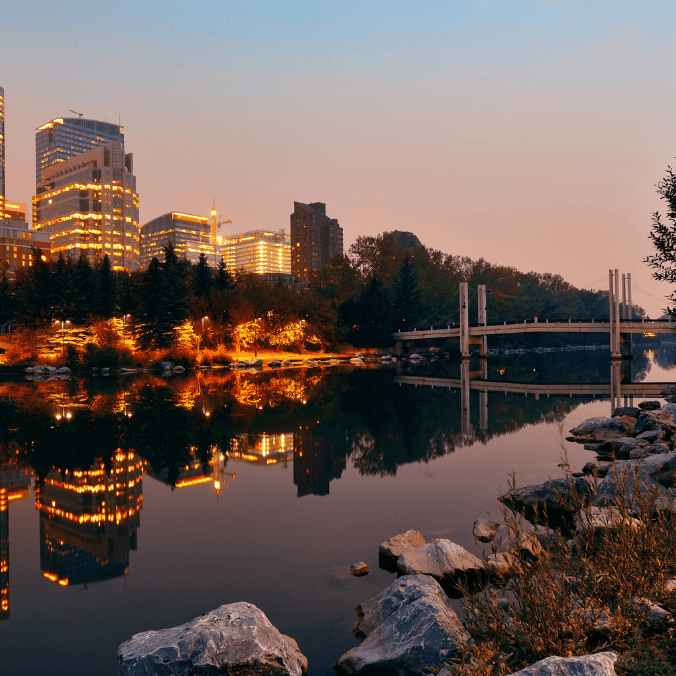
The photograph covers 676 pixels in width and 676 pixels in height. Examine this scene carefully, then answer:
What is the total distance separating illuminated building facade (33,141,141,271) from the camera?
474 feet

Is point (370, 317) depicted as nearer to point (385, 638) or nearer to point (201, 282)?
point (201, 282)

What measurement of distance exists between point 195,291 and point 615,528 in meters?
51.6

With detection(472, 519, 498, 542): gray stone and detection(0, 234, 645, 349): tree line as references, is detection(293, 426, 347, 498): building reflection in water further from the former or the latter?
detection(0, 234, 645, 349): tree line

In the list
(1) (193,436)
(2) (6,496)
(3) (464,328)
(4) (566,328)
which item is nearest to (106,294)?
(3) (464,328)

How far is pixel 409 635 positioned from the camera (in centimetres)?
427

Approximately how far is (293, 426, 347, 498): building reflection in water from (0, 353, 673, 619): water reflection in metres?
0.03

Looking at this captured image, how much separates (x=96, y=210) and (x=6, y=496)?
15195 centimetres

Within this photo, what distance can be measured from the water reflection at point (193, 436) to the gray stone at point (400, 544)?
238 cm

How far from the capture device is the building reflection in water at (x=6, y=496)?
5979 mm

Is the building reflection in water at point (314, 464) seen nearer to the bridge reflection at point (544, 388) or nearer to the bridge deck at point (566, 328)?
the bridge reflection at point (544, 388)

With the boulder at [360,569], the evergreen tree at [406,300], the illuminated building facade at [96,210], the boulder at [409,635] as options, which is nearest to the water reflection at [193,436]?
the boulder at [409,635]

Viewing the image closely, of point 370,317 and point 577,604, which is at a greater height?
point 370,317

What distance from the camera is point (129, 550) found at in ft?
23.5

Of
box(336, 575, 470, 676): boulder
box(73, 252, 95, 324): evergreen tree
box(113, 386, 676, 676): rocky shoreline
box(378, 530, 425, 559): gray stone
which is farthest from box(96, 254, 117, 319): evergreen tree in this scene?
box(336, 575, 470, 676): boulder
